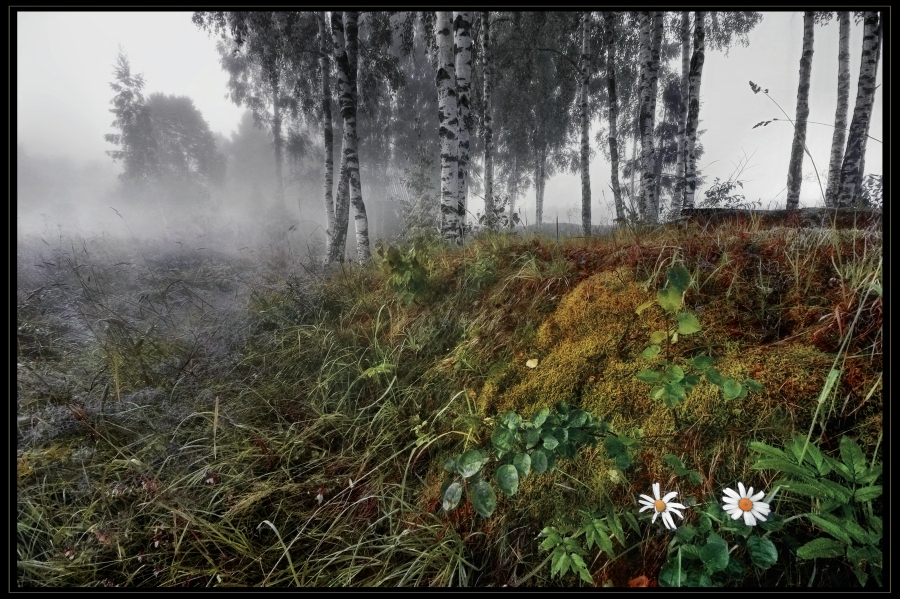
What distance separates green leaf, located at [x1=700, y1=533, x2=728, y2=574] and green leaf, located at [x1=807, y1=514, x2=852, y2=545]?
0.23m

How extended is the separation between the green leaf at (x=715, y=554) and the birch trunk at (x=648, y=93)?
22.6 feet

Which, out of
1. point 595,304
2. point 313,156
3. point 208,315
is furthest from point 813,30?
point 313,156

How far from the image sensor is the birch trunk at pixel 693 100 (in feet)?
21.8

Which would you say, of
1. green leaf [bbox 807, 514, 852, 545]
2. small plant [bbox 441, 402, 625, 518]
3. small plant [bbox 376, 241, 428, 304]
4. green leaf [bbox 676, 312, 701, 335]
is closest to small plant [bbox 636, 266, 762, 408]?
green leaf [bbox 676, 312, 701, 335]

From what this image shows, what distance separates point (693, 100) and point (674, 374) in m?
8.43

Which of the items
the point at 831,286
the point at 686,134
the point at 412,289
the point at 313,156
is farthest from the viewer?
the point at 313,156

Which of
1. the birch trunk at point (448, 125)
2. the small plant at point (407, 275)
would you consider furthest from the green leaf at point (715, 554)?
the birch trunk at point (448, 125)

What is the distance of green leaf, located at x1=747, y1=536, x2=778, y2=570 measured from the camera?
2.91 feet

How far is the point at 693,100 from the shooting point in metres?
7.03

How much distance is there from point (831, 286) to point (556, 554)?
1762mm

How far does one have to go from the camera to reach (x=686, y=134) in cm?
757

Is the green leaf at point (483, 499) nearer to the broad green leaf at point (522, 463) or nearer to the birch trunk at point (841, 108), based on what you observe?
the broad green leaf at point (522, 463)

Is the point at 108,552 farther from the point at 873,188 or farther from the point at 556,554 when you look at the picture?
the point at 873,188

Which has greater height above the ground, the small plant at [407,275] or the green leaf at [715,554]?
the small plant at [407,275]
